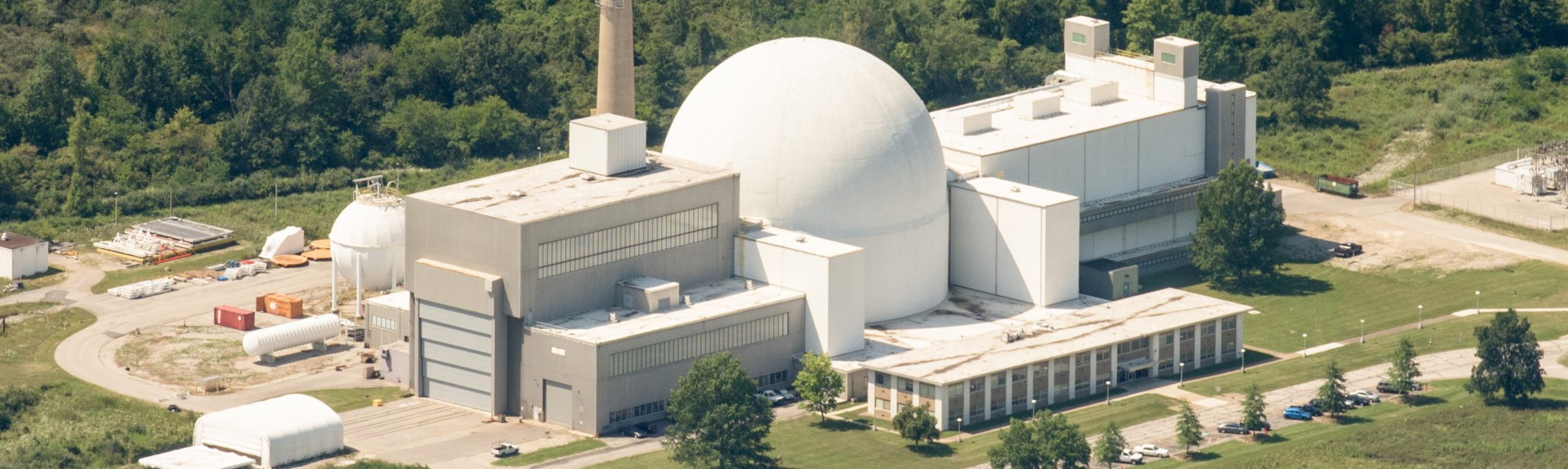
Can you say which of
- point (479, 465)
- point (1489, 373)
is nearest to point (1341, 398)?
point (1489, 373)

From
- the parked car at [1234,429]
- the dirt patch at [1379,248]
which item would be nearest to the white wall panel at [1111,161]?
the dirt patch at [1379,248]

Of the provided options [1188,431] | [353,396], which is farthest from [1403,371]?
[353,396]

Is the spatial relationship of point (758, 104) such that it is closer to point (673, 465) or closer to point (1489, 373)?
point (673, 465)

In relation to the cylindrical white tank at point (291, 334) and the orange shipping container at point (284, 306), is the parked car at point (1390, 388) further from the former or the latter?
the orange shipping container at point (284, 306)

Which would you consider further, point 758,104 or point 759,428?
point 758,104

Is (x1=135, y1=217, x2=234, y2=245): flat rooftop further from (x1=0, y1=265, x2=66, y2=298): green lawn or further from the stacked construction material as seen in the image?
the stacked construction material

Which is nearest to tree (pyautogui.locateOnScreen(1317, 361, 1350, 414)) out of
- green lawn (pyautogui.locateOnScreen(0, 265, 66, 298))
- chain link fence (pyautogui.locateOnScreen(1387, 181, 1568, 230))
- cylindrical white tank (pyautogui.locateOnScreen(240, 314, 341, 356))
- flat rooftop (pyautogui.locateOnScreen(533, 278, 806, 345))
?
flat rooftop (pyautogui.locateOnScreen(533, 278, 806, 345))

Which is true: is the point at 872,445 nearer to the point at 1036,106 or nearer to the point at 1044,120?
the point at 1044,120
